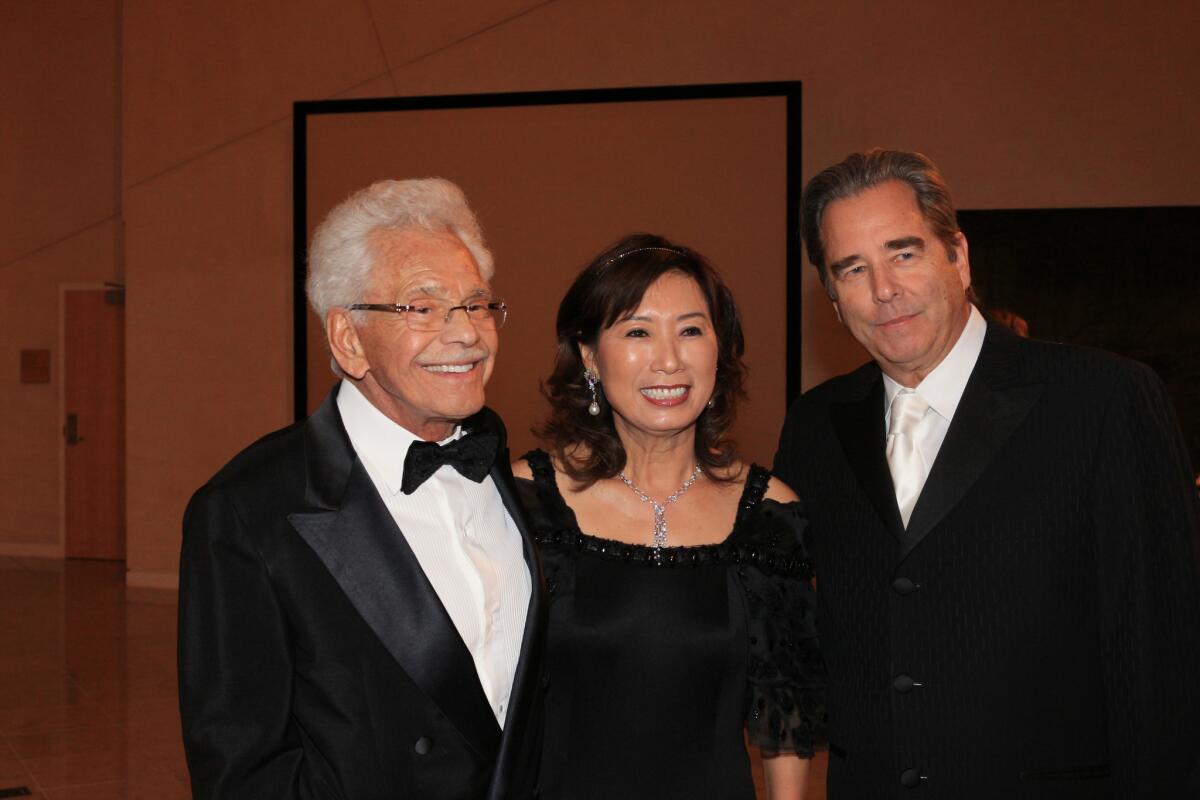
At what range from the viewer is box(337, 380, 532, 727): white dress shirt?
1.98m

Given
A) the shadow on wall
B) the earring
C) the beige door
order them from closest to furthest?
the earring, the shadow on wall, the beige door

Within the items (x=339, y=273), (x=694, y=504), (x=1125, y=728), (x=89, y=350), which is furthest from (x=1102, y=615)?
(x=89, y=350)

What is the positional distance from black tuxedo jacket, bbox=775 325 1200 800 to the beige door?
409 inches

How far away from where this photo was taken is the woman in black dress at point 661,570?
237 centimetres

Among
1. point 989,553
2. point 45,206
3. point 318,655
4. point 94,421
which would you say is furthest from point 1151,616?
point 45,206

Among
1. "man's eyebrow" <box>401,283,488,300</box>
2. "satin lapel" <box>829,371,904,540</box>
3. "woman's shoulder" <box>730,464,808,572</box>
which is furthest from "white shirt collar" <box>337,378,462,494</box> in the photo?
"satin lapel" <box>829,371,904,540</box>

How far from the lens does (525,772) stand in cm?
202

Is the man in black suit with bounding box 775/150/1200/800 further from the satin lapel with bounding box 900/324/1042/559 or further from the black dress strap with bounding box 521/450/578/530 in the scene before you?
the black dress strap with bounding box 521/450/578/530

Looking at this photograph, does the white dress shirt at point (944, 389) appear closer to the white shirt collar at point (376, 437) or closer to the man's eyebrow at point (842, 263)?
the man's eyebrow at point (842, 263)

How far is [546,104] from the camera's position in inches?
340

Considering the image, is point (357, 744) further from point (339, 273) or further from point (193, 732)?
point (339, 273)

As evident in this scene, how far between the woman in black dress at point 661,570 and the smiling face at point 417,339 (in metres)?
0.53

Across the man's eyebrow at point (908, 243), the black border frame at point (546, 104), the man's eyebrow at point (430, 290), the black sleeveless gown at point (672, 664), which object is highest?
the black border frame at point (546, 104)

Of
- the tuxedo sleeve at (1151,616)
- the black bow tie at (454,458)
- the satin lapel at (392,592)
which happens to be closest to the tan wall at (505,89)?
the tuxedo sleeve at (1151,616)
